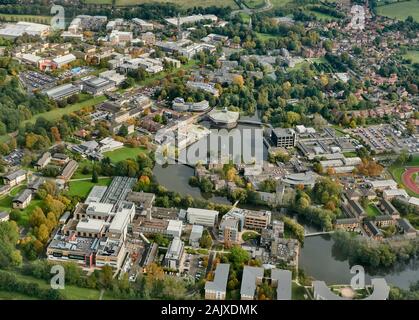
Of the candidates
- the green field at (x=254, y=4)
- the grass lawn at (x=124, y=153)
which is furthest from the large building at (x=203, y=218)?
the green field at (x=254, y=4)

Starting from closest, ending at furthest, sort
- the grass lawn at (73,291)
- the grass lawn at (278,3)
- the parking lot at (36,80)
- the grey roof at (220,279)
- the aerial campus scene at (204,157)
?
the grass lawn at (73,291) < the grey roof at (220,279) < the aerial campus scene at (204,157) < the parking lot at (36,80) < the grass lawn at (278,3)

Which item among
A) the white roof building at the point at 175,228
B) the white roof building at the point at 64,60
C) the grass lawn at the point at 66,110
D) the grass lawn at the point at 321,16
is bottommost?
the grass lawn at the point at 321,16

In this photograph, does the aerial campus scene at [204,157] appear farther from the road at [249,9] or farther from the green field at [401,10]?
the green field at [401,10]

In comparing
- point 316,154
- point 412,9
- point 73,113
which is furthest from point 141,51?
point 412,9

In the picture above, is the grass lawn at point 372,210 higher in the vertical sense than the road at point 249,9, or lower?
higher

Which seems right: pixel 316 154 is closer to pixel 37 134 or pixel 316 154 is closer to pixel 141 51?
pixel 37 134
